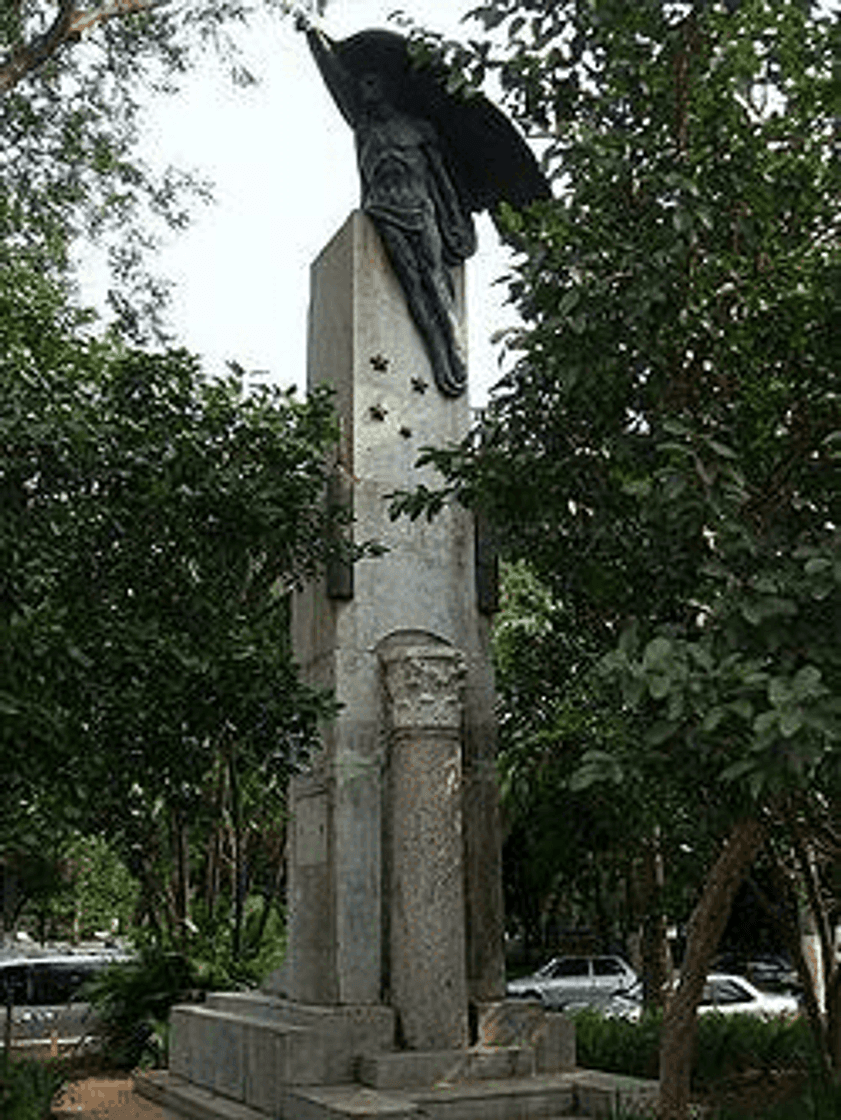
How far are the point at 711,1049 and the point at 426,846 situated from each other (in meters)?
4.91

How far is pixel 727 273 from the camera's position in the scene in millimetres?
7230

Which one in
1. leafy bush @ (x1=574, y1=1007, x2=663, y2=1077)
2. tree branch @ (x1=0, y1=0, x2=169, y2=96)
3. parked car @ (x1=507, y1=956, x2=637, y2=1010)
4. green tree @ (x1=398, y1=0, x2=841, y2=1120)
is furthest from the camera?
parked car @ (x1=507, y1=956, x2=637, y2=1010)

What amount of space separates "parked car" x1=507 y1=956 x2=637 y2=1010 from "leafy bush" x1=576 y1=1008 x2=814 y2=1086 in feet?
37.7

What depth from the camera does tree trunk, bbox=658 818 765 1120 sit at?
25.0 ft

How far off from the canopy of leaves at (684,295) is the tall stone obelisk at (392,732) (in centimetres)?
313

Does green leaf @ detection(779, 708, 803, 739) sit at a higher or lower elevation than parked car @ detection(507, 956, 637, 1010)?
higher

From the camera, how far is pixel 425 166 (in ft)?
41.2

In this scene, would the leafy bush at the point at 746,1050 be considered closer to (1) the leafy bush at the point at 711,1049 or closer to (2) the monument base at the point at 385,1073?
(1) the leafy bush at the point at 711,1049

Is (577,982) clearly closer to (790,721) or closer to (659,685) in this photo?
(659,685)

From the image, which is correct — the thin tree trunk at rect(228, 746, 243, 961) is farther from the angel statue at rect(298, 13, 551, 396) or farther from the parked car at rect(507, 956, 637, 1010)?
the parked car at rect(507, 956, 637, 1010)

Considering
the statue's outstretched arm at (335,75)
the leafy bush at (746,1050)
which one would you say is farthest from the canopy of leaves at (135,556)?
the leafy bush at (746,1050)

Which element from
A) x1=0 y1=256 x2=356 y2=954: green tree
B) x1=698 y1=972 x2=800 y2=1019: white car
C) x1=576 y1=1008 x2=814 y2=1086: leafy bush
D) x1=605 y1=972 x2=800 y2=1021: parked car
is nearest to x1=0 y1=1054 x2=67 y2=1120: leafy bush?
x1=0 y1=256 x2=356 y2=954: green tree

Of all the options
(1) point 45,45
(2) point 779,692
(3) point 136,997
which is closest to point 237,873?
(3) point 136,997

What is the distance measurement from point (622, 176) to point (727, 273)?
0.78 metres
